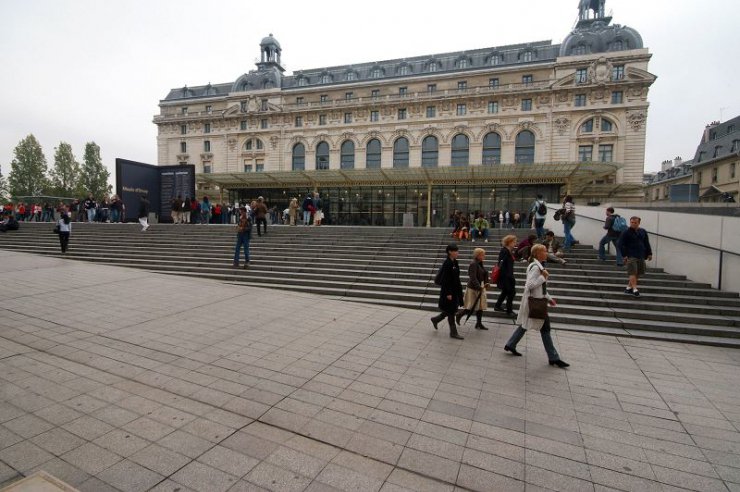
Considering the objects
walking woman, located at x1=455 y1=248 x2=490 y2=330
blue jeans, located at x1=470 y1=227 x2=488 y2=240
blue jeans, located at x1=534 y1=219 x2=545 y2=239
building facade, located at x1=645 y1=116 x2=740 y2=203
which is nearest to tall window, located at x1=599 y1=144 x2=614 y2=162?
building facade, located at x1=645 y1=116 x2=740 y2=203

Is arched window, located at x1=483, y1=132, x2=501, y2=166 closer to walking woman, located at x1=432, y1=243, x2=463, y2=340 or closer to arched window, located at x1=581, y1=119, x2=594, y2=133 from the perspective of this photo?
arched window, located at x1=581, y1=119, x2=594, y2=133

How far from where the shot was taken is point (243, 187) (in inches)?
1289

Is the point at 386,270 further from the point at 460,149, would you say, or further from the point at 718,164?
the point at 718,164

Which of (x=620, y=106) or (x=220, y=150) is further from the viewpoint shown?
(x=220, y=150)

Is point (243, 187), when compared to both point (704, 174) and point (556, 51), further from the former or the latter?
point (704, 174)

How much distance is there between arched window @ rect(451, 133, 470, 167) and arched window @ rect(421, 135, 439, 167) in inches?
77.3

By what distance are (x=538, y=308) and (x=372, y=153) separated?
40.3 metres

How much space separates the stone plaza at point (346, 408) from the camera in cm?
286

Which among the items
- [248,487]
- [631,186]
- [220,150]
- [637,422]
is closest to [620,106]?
[631,186]

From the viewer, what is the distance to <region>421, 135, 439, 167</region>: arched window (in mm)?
40812

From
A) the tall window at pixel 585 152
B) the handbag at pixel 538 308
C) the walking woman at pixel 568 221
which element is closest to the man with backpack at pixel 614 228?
the walking woman at pixel 568 221

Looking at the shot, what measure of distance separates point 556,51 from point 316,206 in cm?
3872

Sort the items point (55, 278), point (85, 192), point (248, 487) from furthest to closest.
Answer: point (85, 192)
point (55, 278)
point (248, 487)

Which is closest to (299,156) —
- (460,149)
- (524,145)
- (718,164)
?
(460,149)
